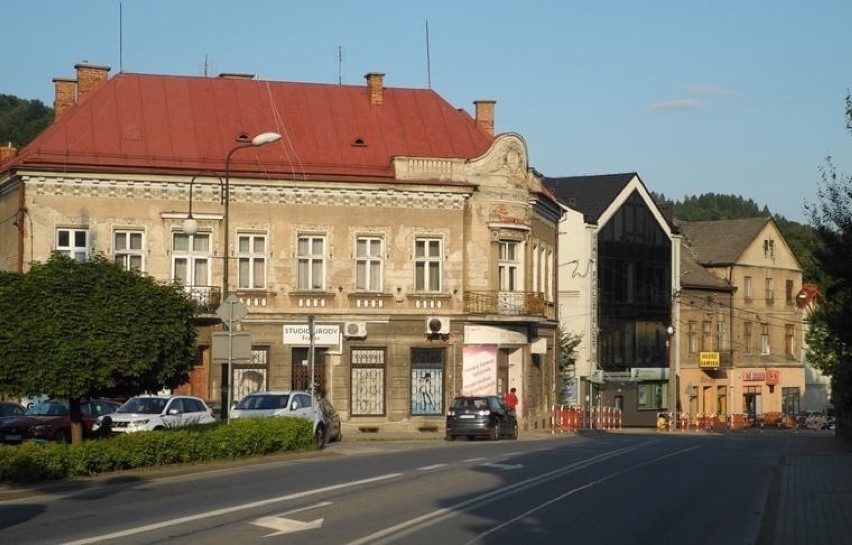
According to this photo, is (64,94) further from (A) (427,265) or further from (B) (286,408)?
(B) (286,408)

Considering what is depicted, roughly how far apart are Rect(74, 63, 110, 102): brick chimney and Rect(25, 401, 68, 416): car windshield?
59.9ft

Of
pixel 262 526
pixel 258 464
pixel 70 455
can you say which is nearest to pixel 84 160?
pixel 258 464

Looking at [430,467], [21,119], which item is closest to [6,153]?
[430,467]

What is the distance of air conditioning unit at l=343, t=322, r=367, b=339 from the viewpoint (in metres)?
49.2

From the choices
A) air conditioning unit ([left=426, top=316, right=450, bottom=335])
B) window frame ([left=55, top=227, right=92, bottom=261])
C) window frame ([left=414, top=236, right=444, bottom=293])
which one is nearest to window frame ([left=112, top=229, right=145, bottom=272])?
window frame ([left=55, top=227, right=92, bottom=261])

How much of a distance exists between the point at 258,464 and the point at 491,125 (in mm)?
29859

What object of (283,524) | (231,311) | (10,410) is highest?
(231,311)

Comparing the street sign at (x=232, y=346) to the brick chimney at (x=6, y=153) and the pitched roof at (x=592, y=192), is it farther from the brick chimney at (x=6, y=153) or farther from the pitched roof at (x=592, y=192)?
the pitched roof at (x=592, y=192)

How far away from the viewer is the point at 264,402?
37.4 meters

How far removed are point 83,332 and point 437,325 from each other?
2503cm

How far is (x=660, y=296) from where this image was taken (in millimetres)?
78812

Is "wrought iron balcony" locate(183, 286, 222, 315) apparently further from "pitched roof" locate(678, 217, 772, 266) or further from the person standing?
"pitched roof" locate(678, 217, 772, 266)

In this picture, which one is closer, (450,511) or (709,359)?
(450,511)

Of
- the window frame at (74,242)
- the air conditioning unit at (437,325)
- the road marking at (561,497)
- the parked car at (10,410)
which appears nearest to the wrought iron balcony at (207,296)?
the window frame at (74,242)
